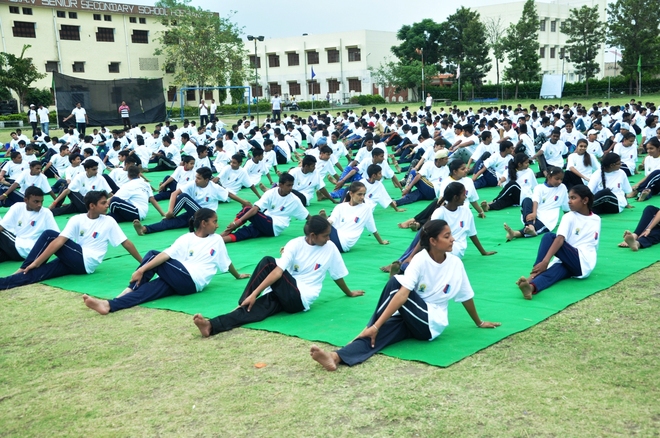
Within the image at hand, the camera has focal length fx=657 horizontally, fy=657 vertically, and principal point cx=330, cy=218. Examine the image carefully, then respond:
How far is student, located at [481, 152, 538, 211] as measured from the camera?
31.3 feet

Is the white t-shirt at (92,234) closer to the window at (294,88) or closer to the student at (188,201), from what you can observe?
the student at (188,201)

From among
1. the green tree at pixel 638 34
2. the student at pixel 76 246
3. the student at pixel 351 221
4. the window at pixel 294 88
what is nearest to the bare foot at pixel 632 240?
the student at pixel 351 221

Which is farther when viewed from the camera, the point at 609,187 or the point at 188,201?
the point at 188,201

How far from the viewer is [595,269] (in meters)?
6.40

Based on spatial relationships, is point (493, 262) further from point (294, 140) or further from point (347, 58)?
point (347, 58)

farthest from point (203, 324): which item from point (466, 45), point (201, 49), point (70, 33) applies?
point (466, 45)

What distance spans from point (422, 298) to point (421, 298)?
0.17 feet

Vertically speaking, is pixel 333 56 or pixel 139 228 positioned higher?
pixel 333 56

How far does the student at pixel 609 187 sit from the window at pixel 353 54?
1663 inches

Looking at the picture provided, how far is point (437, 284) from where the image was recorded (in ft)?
15.1

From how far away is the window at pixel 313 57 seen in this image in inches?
2039

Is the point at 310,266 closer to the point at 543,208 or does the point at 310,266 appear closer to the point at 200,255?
the point at 200,255

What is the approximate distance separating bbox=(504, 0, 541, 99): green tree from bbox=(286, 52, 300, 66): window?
1758 centimetres

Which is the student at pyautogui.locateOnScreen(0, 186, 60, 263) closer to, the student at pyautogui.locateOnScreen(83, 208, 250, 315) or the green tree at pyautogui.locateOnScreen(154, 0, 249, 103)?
the student at pyautogui.locateOnScreen(83, 208, 250, 315)
